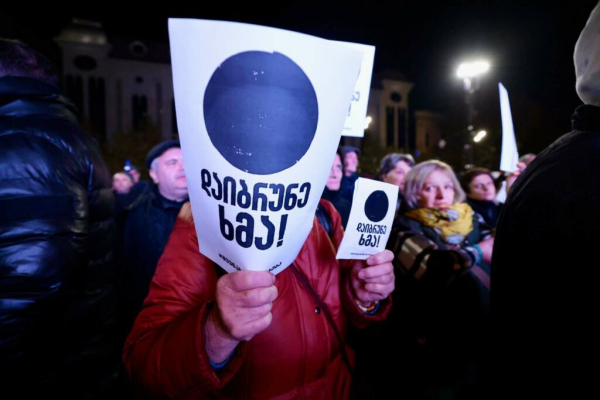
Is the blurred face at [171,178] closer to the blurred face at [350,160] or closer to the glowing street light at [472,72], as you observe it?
the blurred face at [350,160]

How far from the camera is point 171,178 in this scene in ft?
9.98

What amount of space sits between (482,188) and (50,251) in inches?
162

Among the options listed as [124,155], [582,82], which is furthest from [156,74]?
[582,82]

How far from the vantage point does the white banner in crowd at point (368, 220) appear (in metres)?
1.11

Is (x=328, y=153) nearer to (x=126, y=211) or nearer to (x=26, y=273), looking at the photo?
(x=26, y=273)

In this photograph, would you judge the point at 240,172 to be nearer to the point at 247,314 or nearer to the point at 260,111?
the point at 260,111

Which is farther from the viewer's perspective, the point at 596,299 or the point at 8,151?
the point at 8,151

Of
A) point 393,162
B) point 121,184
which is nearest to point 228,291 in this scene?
point 393,162

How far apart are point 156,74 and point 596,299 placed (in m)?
43.4

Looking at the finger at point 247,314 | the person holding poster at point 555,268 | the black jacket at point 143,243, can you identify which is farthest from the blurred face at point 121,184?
the person holding poster at point 555,268

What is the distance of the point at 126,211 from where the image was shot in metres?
3.26

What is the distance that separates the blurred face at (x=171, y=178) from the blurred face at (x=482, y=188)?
3.20 m

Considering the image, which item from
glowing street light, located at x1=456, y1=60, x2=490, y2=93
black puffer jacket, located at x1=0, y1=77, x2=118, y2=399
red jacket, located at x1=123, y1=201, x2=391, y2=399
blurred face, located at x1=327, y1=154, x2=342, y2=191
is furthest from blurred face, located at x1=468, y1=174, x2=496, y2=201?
glowing street light, located at x1=456, y1=60, x2=490, y2=93

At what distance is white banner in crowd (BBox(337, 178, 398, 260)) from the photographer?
3.65ft
